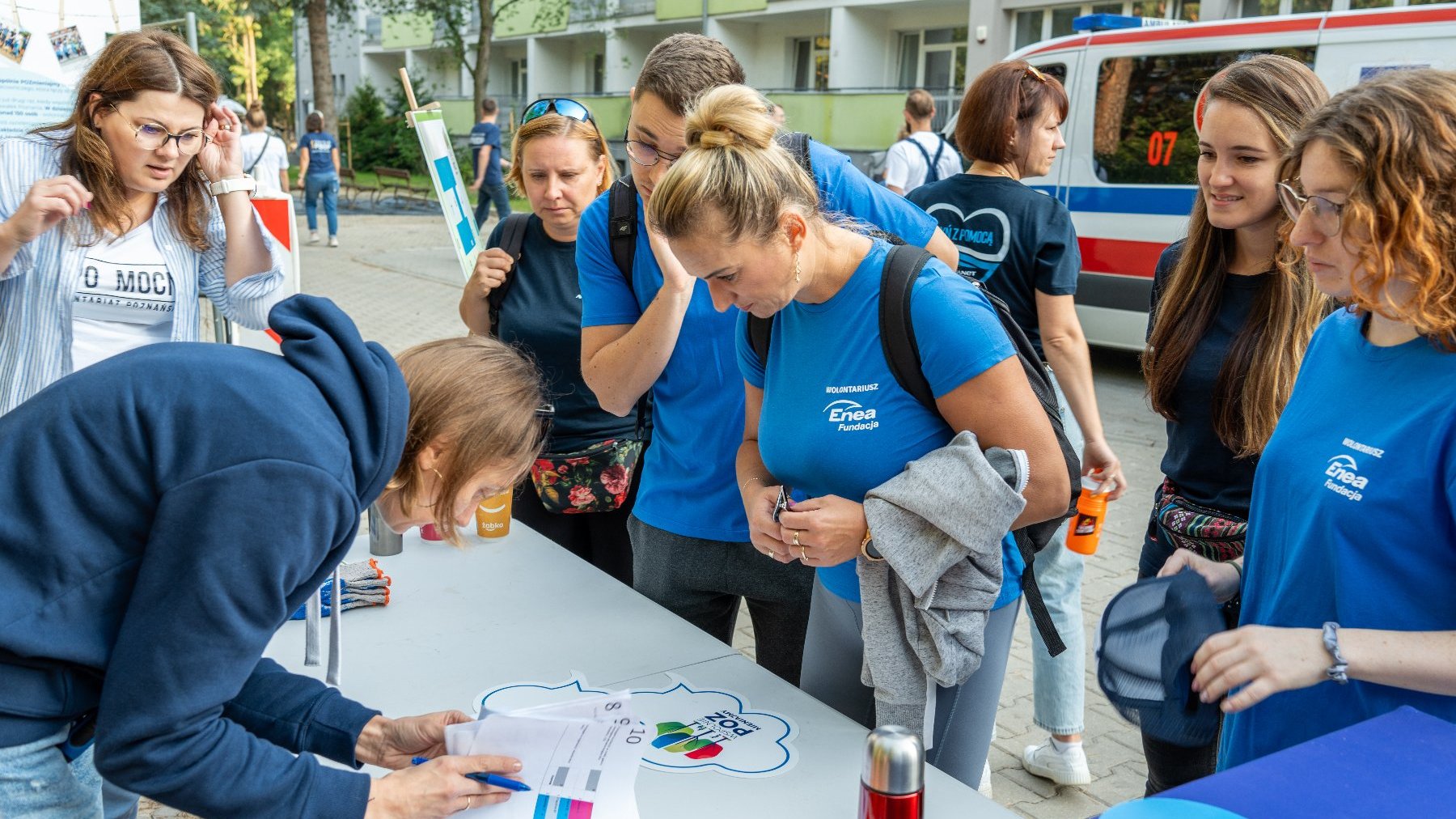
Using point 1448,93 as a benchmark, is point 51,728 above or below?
below

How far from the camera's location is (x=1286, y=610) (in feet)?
4.77

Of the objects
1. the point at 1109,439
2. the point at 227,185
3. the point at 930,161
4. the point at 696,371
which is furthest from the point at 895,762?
the point at 930,161

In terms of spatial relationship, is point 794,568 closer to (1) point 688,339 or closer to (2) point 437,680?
(1) point 688,339

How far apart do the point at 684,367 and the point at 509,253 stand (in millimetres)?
814

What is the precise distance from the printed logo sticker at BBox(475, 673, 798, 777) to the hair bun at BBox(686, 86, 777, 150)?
818 mm

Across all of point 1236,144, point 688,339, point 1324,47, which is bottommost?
point 688,339

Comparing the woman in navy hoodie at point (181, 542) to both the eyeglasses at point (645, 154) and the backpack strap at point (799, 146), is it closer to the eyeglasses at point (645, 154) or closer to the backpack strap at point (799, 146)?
the backpack strap at point (799, 146)

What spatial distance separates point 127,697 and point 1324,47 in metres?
6.85

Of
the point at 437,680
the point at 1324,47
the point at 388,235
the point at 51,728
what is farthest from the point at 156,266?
the point at 388,235

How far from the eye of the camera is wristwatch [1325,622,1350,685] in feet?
4.25

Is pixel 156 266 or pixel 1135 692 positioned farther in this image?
pixel 156 266

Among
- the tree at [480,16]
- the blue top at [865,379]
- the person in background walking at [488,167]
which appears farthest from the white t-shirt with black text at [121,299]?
the tree at [480,16]

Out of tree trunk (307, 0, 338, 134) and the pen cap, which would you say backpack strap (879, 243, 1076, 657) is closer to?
the pen cap

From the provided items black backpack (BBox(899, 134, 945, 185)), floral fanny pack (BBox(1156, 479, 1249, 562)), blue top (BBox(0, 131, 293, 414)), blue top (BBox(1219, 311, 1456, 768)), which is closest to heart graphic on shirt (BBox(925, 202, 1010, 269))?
floral fanny pack (BBox(1156, 479, 1249, 562))
